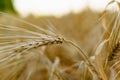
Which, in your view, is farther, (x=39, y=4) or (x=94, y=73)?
(x=39, y=4)

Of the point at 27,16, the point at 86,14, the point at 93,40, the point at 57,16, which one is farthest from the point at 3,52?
the point at 27,16

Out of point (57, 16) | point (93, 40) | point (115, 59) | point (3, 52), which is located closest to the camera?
point (3, 52)

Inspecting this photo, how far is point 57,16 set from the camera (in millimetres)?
3996

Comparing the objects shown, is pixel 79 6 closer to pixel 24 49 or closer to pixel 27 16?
pixel 27 16

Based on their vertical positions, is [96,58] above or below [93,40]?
above

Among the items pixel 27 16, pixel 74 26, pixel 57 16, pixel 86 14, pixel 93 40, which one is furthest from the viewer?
pixel 27 16

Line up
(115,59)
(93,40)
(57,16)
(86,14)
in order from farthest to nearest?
(57,16) < (86,14) < (93,40) < (115,59)

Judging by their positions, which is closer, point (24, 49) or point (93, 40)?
point (24, 49)

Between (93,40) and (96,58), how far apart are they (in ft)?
4.86

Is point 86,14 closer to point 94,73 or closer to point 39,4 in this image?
point 39,4

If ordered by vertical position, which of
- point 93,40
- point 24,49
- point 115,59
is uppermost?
point 24,49

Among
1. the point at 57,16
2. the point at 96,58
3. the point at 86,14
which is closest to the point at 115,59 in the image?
the point at 96,58

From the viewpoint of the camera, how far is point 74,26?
3391 mm

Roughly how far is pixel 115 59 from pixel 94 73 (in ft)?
0.27
